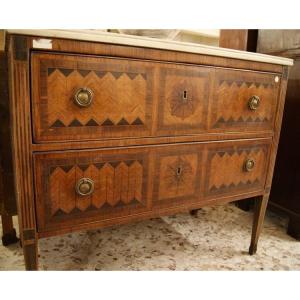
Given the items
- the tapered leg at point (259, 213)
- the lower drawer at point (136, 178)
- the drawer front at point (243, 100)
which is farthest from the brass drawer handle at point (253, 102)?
the tapered leg at point (259, 213)

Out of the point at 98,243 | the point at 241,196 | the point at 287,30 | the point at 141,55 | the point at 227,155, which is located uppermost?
the point at 287,30

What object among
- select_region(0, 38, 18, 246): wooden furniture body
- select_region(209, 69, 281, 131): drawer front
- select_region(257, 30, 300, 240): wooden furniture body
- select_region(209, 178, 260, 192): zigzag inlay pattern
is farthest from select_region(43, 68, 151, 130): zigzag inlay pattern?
select_region(257, 30, 300, 240): wooden furniture body

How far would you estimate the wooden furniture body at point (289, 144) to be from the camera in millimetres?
1486

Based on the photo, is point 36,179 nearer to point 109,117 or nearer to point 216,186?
point 109,117

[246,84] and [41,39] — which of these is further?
[246,84]

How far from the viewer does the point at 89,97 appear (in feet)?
2.54

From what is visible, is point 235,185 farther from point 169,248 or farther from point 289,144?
point 289,144

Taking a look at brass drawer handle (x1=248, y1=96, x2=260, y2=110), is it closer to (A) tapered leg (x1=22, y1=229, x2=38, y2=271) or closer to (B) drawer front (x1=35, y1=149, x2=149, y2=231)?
(B) drawer front (x1=35, y1=149, x2=149, y2=231)

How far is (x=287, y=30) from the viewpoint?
152cm

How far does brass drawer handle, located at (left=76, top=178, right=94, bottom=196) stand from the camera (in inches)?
32.2

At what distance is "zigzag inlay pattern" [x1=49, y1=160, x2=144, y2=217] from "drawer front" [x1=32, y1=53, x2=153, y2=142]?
0.32ft

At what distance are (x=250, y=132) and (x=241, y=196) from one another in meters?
0.29

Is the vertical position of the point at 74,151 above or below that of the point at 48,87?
below

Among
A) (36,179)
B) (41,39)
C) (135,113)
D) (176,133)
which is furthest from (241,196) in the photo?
(41,39)
